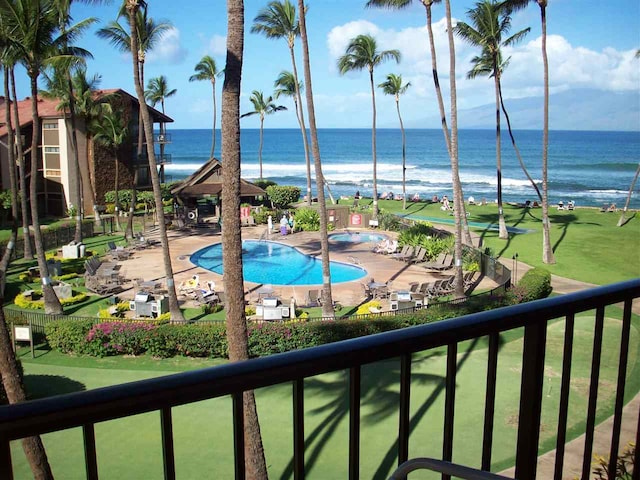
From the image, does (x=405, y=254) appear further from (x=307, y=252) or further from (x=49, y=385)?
(x=49, y=385)

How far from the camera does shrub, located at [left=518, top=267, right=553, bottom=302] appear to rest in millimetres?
19656

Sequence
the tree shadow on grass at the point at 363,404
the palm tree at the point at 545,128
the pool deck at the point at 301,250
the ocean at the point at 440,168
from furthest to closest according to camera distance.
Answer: the ocean at the point at 440,168, the palm tree at the point at 545,128, the pool deck at the point at 301,250, the tree shadow on grass at the point at 363,404

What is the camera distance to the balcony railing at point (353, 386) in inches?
50.0

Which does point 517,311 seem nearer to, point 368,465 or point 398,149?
point 368,465

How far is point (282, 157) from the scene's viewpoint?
432 feet

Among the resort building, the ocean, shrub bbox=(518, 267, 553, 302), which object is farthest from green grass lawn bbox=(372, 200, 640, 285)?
the ocean

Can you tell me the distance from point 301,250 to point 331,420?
19.1 metres

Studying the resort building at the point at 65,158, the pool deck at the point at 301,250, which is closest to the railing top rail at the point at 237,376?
the pool deck at the point at 301,250

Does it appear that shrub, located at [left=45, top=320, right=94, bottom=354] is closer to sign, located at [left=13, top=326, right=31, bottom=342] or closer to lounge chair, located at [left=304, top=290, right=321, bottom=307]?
sign, located at [left=13, top=326, right=31, bottom=342]

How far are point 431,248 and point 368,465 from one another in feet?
60.8

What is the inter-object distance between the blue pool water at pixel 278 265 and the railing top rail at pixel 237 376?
72.7ft

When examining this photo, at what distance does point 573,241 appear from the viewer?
105 feet

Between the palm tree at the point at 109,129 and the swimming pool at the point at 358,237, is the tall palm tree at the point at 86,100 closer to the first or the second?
the palm tree at the point at 109,129

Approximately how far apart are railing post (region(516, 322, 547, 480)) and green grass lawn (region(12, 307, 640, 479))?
5.17 meters
